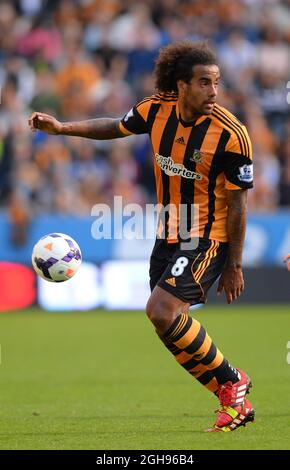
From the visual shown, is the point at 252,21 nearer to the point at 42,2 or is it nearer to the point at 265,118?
the point at 265,118

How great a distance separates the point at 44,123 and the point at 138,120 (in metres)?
0.65

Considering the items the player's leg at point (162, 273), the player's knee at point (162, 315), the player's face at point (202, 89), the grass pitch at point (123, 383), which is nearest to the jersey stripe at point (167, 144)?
the player's leg at point (162, 273)

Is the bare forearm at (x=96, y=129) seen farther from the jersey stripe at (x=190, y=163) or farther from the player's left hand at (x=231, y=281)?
the player's left hand at (x=231, y=281)

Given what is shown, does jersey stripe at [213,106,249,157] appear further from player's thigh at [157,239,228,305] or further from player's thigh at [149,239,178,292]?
player's thigh at [149,239,178,292]

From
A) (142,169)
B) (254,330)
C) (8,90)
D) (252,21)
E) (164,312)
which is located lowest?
(254,330)

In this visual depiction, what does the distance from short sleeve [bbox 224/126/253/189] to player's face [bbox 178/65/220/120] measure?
26 centimetres

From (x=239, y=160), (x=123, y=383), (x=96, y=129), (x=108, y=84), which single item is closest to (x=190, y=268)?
(x=239, y=160)

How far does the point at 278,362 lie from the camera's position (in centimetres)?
1059

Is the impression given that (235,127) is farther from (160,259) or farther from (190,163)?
(160,259)

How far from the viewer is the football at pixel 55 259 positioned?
7.12 m

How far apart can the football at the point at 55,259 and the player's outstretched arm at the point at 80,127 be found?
2.49 ft

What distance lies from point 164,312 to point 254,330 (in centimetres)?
692

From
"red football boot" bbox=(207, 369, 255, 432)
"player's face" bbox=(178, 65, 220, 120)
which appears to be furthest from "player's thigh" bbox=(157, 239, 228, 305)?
"player's face" bbox=(178, 65, 220, 120)
